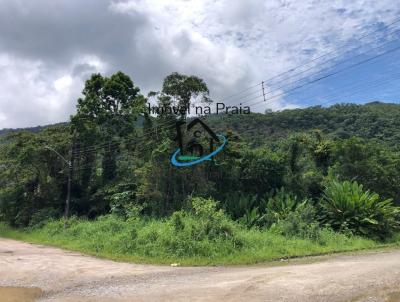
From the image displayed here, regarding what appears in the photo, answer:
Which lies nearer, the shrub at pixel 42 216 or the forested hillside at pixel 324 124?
the shrub at pixel 42 216

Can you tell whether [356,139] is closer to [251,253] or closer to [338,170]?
[338,170]

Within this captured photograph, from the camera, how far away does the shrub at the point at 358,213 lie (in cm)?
2280

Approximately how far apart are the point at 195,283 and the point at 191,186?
53.0ft

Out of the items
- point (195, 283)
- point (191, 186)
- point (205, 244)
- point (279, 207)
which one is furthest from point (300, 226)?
point (195, 283)

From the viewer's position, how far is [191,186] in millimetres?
27500

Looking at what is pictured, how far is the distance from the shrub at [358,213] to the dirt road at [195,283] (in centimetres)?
1006

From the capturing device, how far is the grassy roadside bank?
55.5 feet

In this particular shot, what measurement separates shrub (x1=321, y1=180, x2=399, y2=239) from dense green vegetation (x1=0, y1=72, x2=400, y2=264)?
71 millimetres

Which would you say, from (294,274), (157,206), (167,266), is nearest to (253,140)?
(157,206)

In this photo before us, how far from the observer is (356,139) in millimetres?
29078

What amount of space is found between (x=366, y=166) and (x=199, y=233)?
15.8 meters

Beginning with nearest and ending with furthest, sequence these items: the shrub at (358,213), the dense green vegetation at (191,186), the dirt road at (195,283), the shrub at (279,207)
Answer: the dirt road at (195,283) < the dense green vegetation at (191,186) < the shrub at (358,213) < the shrub at (279,207)

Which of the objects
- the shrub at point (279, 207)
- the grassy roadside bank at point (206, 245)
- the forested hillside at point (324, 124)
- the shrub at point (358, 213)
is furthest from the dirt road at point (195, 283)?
the forested hillside at point (324, 124)

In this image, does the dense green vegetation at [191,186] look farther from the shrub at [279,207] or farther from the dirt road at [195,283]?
the dirt road at [195,283]
